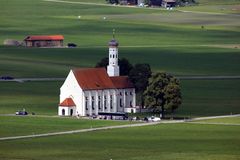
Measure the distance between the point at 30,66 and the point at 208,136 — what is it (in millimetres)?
51733

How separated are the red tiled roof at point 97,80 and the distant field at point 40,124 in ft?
15.4

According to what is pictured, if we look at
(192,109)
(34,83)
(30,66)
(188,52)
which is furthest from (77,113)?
(188,52)

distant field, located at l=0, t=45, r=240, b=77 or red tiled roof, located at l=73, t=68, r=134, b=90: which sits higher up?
distant field, located at l=0, t=45, r=240, b=77

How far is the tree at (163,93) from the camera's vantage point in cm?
11938

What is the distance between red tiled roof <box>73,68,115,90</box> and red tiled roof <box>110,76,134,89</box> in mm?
737

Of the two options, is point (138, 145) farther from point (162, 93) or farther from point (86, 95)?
point (86, 95)

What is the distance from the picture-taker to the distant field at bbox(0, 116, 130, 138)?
108 m

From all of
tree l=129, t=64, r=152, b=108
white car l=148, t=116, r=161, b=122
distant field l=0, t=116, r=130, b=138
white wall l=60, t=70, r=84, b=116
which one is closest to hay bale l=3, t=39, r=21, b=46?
tree l=129, t=64, r=152, b=108

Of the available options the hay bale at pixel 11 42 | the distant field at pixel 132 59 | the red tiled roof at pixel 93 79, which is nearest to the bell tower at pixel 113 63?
the red tiled roof at pixel 93 79

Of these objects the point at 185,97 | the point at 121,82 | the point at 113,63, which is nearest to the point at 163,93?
the point at 121,82

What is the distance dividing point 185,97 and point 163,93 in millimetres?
11157

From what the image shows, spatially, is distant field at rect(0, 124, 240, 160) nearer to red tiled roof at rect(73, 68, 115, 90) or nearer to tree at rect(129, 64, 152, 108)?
red tiled roof at rect(73, 68, 115, 90)

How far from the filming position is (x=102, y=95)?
12331cm

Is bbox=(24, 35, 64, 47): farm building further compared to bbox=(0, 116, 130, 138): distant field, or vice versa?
bbox=(24, 35, 64, 47): farm building
